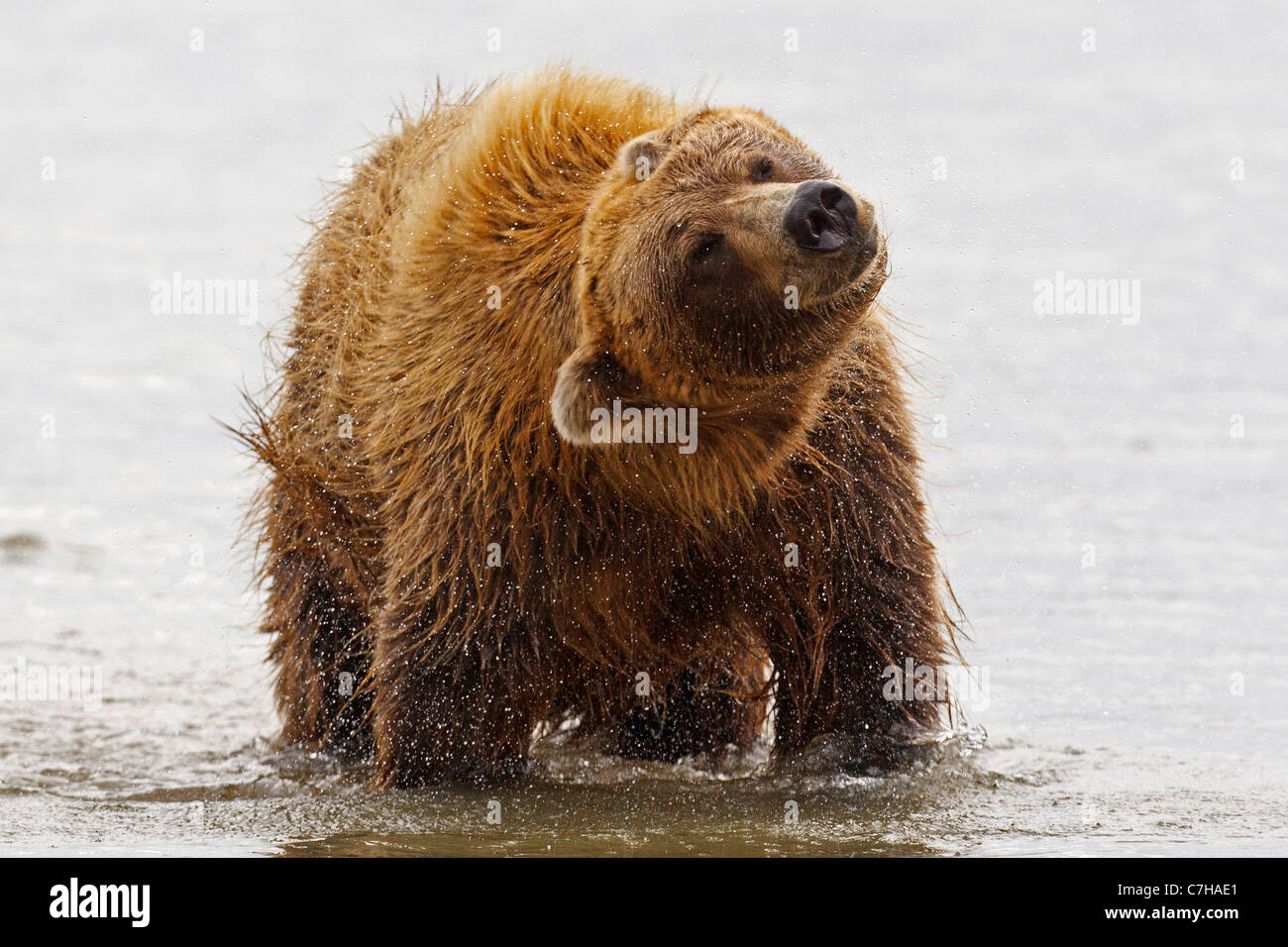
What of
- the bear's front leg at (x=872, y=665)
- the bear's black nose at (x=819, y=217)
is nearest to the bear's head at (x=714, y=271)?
the bear's black nose at (x=819, y=217)

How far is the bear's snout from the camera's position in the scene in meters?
5.24

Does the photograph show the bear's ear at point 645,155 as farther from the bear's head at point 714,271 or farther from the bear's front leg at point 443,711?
the bear's front leg at point 443,711

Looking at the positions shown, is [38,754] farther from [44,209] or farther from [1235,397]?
[44,209]

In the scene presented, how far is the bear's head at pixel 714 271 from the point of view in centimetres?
533

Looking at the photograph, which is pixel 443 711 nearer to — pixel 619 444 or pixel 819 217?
pixel 619 444

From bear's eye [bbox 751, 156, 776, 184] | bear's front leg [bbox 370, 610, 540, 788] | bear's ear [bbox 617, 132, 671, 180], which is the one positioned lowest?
bear's front leg [bbox 370, 610, 540, 788]

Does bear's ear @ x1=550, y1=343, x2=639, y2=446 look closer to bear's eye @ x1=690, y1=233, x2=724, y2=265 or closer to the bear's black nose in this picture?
bear's eye @ x1=690, y1=233, x2=724, y2=265

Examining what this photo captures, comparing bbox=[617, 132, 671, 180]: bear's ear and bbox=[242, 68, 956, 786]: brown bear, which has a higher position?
bbox=[617, 132, 671, 180]: bear's ear

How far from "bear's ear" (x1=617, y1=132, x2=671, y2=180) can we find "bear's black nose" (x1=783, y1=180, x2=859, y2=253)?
68 cm

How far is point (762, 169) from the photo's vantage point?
5641 millimetres

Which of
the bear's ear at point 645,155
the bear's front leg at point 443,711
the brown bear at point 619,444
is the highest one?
the bear's ear at point 645,155

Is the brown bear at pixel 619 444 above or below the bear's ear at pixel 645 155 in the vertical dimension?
below

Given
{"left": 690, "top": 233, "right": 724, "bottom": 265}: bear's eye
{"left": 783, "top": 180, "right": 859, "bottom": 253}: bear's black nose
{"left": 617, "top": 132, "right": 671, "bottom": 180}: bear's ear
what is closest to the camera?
{"left": 783, "top": 180, "right": 859, "bottom": 253}: bear's black nose

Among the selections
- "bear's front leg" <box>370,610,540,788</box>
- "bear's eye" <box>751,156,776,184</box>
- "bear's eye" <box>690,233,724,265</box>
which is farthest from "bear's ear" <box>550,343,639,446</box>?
"bear's front leg" <box>370,610,540,788</box>
